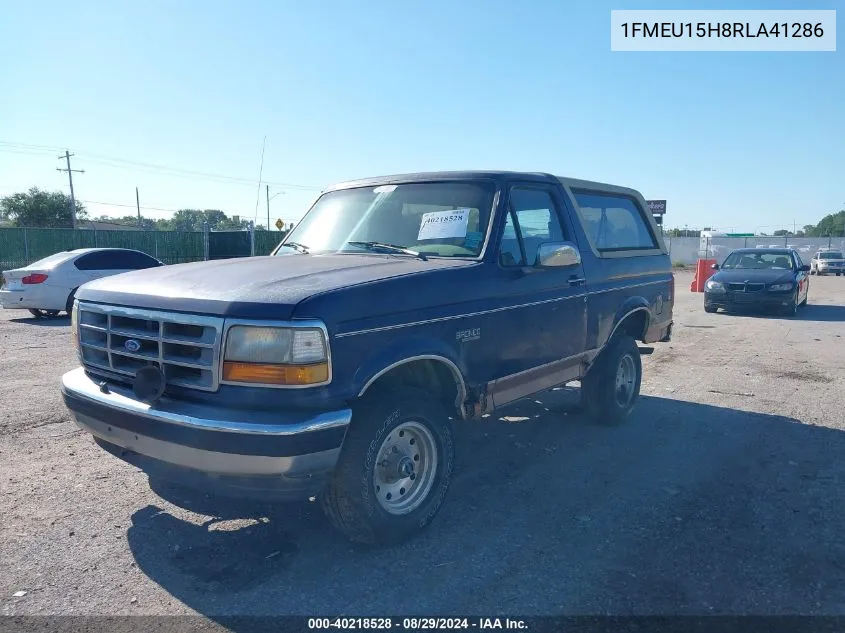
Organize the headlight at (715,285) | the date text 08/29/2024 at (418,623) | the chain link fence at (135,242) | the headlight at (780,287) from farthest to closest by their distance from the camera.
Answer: the chain link fence at (135,242)
the headlight at (715,285)
the headlight at (780,287)
the date text 08/29/2024 at (418,623)

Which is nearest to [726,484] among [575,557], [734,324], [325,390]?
[575,557]

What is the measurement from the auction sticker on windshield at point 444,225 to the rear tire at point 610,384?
2109mm

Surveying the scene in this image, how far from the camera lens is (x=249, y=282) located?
3572 millimetres

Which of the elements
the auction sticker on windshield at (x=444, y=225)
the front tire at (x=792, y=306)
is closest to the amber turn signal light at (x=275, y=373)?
the auction sticker on windshield at (x=444, y=225)

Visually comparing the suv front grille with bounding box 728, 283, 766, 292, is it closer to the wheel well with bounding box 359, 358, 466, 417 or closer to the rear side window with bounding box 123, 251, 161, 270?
the rear side window with bounding box 123, 251, 161, 270

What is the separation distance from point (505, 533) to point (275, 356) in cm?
176

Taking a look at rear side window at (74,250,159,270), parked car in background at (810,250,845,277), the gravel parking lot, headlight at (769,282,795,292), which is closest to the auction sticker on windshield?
the gravel parking lot

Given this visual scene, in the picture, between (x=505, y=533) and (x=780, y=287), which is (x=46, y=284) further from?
(x=780, y=287)

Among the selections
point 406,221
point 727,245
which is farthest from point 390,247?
point 727,245

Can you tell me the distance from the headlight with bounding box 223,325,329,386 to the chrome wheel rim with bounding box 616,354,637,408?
3.64 m

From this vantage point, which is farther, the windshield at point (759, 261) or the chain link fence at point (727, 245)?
the chain link fence at point (727, 245)

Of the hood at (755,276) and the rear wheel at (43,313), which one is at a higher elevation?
the hood at (755,276)

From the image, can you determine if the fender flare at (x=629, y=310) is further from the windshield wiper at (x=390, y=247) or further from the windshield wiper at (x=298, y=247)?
the windshield wiper at (x=298, y=247)

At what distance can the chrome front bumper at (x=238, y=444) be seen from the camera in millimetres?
3082
